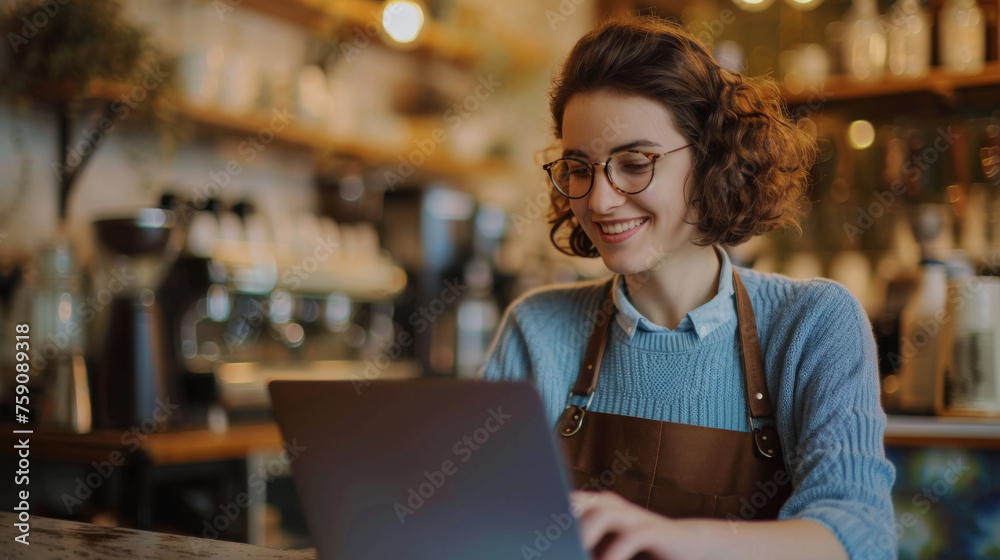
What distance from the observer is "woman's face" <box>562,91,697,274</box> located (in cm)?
122

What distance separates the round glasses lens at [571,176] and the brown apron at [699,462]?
277 mm

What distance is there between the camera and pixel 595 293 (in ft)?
4.94

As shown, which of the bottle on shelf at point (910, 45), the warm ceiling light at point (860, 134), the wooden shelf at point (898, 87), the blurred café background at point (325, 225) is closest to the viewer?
the blurred café background at point (325, 225)

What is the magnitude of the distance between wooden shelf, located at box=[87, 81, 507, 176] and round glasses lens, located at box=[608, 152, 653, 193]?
1.77m

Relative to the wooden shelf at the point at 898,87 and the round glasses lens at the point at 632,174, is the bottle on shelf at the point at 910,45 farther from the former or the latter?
the round glasses lens at the point at 632,174

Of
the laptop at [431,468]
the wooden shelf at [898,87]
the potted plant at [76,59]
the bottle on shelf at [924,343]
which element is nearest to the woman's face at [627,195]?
the laptop at [431,468]

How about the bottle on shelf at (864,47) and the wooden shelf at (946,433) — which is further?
the bottle on shelf at (864,47)

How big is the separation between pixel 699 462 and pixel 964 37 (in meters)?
2.27

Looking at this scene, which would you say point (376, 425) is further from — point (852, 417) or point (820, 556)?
point (852, 417)

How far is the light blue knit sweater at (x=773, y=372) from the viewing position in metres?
1.02

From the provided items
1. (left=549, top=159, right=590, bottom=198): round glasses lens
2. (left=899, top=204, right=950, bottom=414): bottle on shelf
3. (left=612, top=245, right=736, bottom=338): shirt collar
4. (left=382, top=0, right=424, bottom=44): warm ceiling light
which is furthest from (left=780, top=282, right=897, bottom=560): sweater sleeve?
(left=382, top=0, right=424, bottom=44): warm ceiling light

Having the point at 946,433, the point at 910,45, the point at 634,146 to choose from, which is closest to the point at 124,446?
the point at 634,146

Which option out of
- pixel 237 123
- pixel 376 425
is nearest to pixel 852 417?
pixel 376 425

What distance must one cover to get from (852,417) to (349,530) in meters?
0.62
